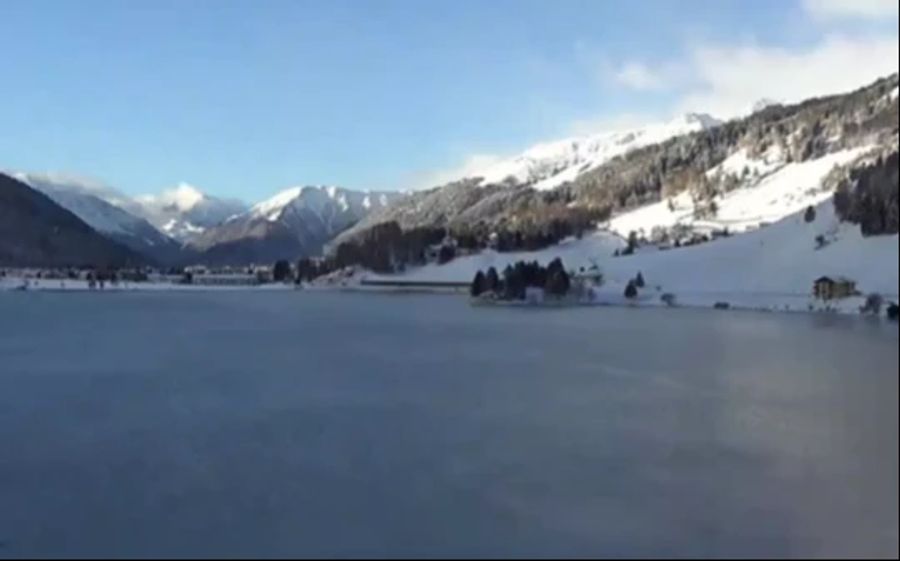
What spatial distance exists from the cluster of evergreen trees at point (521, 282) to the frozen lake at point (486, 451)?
16840 millimetres

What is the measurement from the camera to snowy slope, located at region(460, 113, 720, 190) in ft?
307

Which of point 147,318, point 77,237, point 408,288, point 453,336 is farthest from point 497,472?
point 77,237

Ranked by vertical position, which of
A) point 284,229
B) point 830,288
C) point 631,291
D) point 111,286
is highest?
point 284,229

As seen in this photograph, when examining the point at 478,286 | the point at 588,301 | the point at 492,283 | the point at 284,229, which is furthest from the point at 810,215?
the point at 284,229

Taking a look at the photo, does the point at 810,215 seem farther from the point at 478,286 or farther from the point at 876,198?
the point at 478,286

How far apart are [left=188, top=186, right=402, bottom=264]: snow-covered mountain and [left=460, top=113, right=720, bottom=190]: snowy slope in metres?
16.9

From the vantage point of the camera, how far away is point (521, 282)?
2895 centimetres

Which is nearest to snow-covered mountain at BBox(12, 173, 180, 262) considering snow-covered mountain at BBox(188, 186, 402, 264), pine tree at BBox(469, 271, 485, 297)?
snow-covered mountain at BBox(188, 186, 402, 264)

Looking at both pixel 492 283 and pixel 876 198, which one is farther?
pixel 492 283

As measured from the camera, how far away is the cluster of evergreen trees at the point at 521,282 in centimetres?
2844

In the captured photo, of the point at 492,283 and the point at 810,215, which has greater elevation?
the point at 810,215

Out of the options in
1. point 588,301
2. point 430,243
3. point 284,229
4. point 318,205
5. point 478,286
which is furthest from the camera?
point 318,205

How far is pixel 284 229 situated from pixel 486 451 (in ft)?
438

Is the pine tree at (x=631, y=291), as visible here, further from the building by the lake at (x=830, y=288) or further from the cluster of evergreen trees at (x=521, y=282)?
the building by the lake at (x=830, y=288)
